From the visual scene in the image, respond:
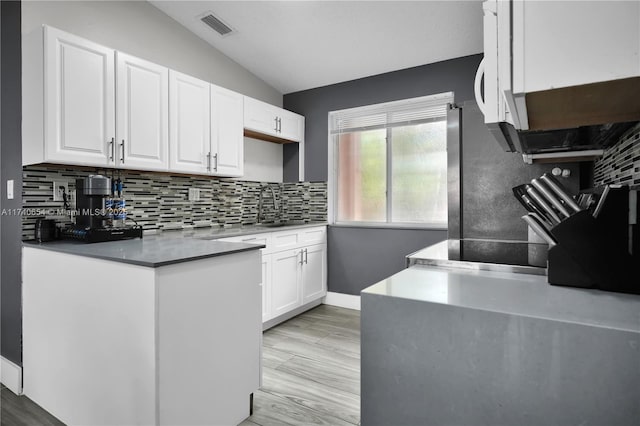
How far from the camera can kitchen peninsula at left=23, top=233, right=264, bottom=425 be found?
1.49 meters

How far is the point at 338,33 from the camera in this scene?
122 inches

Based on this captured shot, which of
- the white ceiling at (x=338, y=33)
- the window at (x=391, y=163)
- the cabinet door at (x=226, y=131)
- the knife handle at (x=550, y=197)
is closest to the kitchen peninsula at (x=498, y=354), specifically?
the knife handle at (x=550, y=197)

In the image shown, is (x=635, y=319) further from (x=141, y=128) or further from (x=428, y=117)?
(x=428, y=117)

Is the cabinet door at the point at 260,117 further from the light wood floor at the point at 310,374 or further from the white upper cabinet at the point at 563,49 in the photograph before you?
the white upper cabinet at the point at 563,49

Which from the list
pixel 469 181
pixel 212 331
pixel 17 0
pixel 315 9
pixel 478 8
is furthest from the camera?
pixel 315 9

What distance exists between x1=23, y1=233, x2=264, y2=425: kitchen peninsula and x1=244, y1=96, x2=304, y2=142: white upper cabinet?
1.73 metres

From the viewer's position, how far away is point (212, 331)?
171cm

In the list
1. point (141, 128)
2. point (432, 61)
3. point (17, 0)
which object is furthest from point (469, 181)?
point (17, 0)

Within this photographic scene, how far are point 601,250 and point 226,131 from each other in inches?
108

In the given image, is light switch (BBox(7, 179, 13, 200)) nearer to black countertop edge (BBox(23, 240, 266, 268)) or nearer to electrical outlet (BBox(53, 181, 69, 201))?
electrical outlet (BBox(53, 181, 69, 201))

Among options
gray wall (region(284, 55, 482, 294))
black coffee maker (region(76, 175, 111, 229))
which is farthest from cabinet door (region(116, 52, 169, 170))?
gray wall (region(284, 55, 482, 294))

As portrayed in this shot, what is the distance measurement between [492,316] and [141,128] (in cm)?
241

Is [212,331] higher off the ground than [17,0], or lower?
lower

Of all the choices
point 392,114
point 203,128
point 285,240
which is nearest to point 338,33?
point 392,114
